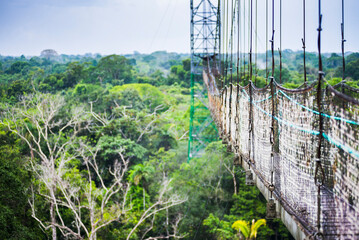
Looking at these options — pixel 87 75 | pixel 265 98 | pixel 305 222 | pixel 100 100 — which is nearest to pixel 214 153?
pixel 100 100

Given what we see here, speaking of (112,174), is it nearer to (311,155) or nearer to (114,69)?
(311,155)

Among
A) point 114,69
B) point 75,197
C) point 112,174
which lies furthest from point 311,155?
point 114,69

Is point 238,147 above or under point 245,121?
under

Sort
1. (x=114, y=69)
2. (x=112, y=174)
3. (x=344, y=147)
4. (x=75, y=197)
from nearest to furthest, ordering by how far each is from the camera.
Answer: (x=344, y=147) → (x=75, y=197) → (x=112, y=174) → (x=114, y=69)

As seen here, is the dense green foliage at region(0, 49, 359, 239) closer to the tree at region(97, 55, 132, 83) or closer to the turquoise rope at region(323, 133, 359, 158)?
the turquoise rope at region(323, 133, 359, 158)

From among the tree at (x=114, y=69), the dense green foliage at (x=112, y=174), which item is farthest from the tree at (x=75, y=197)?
the tree at (x=114, y=69)

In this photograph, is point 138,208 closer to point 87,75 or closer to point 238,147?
point 238,147

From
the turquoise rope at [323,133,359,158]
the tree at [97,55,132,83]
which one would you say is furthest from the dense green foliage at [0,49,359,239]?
the tree at [97,55,132,83]

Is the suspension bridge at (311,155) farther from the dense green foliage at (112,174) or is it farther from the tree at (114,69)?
the tree at (114,69)
